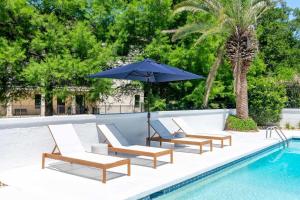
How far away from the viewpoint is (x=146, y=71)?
1062 cm

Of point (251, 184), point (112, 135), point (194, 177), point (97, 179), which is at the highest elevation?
point (112, 135)

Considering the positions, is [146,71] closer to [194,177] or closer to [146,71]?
[146,71]

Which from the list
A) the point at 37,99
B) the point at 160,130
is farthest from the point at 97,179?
the point at 37,99

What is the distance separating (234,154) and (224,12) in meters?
9.57

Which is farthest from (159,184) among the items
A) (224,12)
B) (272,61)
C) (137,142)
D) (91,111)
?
(272,61)

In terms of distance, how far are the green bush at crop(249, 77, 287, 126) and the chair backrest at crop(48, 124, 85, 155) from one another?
15.1 metres

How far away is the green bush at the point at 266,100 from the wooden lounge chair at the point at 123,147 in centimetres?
1328

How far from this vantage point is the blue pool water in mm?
8086

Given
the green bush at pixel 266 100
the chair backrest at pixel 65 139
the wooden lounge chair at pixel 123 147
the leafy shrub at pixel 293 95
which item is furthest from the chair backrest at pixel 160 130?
the leafy shrub at pixel 293 95

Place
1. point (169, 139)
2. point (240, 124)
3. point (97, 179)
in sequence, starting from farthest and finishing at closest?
point (240, 124), point (169, 139), point (97, 179)

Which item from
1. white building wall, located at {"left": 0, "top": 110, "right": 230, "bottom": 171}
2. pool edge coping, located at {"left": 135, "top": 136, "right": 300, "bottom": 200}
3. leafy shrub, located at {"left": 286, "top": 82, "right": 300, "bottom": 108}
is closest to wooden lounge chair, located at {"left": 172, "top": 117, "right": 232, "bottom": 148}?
pool edge coping, located at {"left": 135, "top": 136, "right": 300, "bottom": 200}

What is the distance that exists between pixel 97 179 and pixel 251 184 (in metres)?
4.32

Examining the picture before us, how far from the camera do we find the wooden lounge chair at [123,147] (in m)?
9.48

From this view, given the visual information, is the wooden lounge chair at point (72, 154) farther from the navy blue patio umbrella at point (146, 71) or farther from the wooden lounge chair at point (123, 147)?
the navy blue patio umbrella at point (146, 71)
